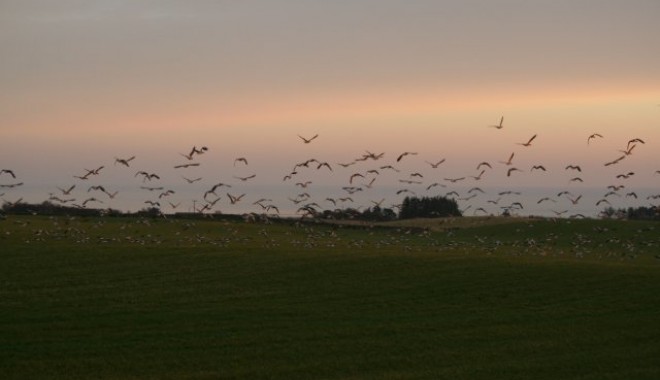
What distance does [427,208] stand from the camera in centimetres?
7969

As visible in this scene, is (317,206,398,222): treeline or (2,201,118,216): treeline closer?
(2,201,118,216): treeline

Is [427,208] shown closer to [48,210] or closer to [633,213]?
[633,213]

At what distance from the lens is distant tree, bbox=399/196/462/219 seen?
76438mm

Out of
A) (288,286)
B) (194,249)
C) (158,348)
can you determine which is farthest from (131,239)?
(158,348)

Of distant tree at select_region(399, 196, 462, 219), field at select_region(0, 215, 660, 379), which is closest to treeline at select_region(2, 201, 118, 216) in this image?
field at select_region(0, 215, 660, 379)

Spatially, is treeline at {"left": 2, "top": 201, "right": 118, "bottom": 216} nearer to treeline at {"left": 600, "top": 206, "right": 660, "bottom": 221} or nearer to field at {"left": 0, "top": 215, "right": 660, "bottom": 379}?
field at {"left": 0, "top": 215, "right": 660, "bottom": 379}

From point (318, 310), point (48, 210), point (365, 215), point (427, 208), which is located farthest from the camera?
point (427, 208)

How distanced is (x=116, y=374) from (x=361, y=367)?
482cm

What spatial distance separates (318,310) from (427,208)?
55446 mm

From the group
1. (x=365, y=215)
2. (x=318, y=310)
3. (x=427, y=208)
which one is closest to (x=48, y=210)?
(x=365, y=215)

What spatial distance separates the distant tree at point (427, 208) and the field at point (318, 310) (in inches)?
1307

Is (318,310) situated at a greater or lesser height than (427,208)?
lesser

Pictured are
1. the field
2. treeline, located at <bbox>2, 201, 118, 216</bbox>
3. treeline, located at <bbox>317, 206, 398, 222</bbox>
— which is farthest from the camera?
treeline, located at <bbox>317, 206, 398, 222</bbox>

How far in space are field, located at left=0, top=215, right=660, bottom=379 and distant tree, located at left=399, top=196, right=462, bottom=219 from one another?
1307 inches
